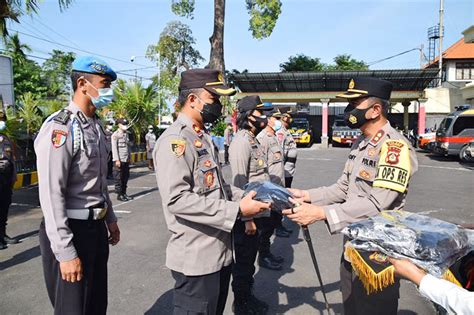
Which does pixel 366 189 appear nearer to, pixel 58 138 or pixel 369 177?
pixel 369 177

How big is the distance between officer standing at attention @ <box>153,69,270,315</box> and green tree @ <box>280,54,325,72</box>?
40.7 metres

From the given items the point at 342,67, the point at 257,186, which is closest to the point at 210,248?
the point at 257,186

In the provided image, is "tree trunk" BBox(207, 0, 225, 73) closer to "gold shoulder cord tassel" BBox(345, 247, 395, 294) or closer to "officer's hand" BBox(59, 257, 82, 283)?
"officer's hand" BBox(59, 257, 82, 283)

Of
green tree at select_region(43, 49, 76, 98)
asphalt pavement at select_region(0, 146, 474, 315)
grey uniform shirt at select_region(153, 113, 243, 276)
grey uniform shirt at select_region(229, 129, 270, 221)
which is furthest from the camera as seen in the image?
green tree at select_region(43, 49, 76, 98)

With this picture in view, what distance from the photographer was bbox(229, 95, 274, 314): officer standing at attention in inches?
132

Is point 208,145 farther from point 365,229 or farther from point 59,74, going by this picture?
point 59,74

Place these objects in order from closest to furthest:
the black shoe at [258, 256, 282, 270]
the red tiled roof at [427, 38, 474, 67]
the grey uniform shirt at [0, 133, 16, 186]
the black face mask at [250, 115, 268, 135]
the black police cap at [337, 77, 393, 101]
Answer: the black police cap at [337, 77, 393, 101] < the black face mask at [250, 115, 268, 135] < the black shoe at [258, 256, 282, 270] < the grey uniform shirt at [0, 133, 16, 186] < the red tiled roof at [427, 38, 474, 67]

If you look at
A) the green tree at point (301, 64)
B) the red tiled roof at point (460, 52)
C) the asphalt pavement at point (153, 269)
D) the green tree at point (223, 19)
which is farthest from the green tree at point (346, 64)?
the asphalt pavement at point (153, 269)

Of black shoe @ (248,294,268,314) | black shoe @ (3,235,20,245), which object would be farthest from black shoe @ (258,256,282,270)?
black shoe @ (3,235,20,245)

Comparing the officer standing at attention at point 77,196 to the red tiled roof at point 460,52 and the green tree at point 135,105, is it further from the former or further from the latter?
the red tiled roof at point 460,52

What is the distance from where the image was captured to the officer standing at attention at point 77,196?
81.5 inches

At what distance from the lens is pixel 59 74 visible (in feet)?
138

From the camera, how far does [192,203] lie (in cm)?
200

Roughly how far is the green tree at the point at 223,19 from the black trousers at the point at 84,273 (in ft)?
50.4
